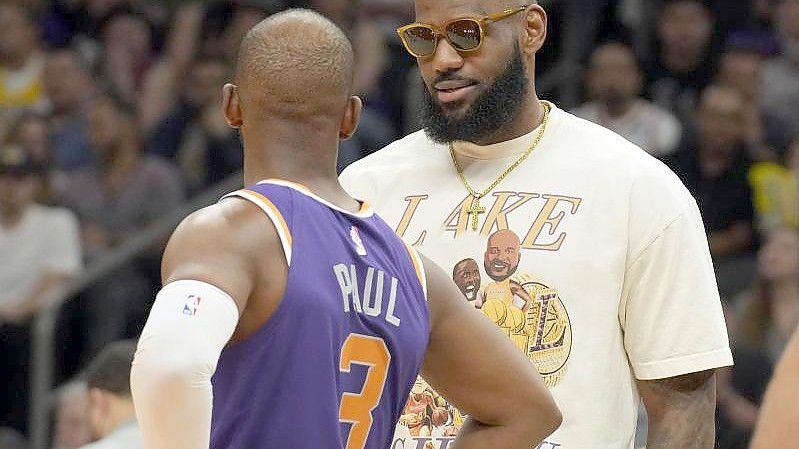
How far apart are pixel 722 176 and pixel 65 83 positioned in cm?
447

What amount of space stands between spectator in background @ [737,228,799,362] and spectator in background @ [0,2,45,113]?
16.4ft

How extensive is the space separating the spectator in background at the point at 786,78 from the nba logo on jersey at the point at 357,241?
578cm

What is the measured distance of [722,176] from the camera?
25.1 feet

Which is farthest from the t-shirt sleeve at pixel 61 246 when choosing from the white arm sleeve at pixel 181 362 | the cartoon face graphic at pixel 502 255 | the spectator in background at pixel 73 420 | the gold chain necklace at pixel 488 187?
the white arm sleeve at pixel 181 362

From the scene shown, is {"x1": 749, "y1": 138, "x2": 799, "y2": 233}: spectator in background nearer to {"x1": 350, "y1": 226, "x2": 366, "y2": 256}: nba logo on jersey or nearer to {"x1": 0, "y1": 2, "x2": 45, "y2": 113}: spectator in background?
{"x1": 0, "y1": 2, "x2": 45, "y2": 113}: spectator in background

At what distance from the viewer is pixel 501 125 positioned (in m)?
3.66

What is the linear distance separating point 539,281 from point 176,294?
1.32 meters

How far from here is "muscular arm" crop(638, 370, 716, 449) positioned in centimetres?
344

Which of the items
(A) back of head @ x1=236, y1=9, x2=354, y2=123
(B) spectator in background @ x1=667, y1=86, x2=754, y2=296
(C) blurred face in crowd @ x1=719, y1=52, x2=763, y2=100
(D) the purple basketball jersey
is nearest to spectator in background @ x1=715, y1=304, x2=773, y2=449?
(B) spectator in background @ x1=667, y1=86, x2=754, y2=296

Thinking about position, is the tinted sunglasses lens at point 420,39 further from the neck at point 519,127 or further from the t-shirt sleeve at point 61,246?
the t-shirt sleeve at point 61,246

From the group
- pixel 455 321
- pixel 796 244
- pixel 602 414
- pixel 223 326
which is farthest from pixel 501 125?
pixel 796 244

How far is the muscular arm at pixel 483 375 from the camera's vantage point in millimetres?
2766

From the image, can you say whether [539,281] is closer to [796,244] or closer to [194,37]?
[796,244]

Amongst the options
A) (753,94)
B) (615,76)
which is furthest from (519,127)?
(753,94)
